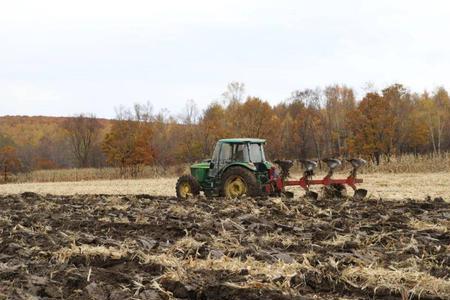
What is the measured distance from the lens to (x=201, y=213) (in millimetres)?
10367

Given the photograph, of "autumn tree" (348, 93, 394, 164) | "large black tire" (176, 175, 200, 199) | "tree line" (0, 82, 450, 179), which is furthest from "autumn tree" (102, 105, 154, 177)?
"large black tire" (176, 175, 200, 199)

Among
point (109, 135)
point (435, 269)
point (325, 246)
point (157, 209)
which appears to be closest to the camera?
point (435, 269)

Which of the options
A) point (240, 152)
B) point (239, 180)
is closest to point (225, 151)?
point (240, 152)

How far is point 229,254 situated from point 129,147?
43.1m

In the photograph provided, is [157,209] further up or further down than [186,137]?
further down

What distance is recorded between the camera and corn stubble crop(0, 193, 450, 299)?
462cm

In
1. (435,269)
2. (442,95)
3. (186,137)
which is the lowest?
(435,269)

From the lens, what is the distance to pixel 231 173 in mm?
14352

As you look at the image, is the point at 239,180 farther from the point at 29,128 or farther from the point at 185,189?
the point at 29,128

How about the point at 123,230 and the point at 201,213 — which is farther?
the point at 201,213

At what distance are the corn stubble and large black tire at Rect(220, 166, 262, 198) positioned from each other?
10.8 ft

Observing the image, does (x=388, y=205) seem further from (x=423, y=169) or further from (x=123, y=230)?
(x=423, y=169)

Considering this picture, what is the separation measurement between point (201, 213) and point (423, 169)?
2394 centimetres

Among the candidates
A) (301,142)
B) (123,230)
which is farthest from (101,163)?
(123,230)
